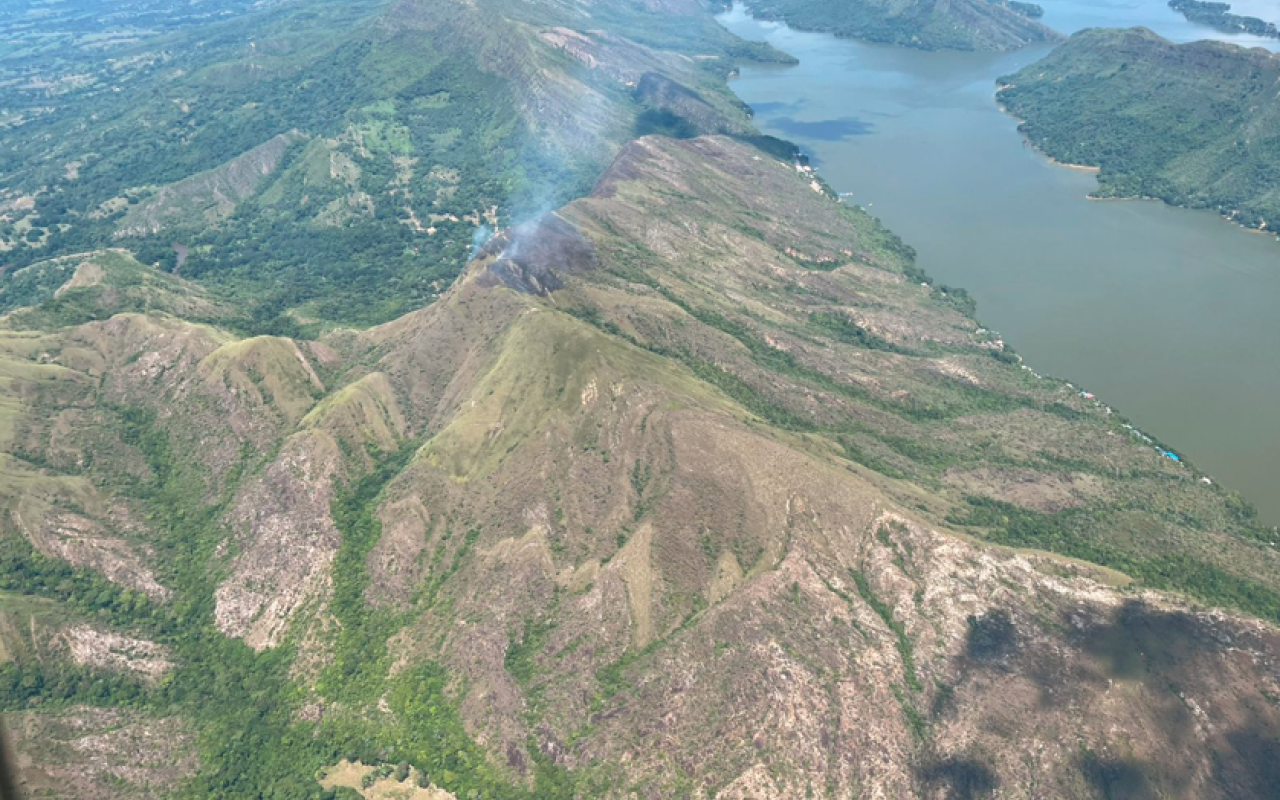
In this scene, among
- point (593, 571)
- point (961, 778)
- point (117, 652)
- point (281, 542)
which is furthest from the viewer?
point (281, 542)

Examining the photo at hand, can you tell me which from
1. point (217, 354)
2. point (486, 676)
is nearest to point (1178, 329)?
point (486, 676)

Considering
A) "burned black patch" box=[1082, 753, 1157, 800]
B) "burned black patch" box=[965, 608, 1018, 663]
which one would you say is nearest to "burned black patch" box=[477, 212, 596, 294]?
"burned black patch" box=[965, 608, 1018, 663]

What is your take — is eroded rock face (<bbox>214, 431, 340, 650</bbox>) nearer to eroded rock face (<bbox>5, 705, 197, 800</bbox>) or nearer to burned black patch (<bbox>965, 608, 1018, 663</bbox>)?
eroded rock face (<bbox>5, 705, 197, 800</bbox>)

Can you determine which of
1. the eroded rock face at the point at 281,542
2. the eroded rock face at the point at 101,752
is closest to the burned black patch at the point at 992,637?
the eroded rock face at the point at 281,542

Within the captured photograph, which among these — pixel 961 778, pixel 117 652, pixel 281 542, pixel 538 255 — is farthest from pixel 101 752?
pixel 538 255

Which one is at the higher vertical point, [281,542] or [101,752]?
[281,542]

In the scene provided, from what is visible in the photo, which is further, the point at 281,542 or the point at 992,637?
the point at 281,542

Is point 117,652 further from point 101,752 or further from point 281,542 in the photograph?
point 281,542
